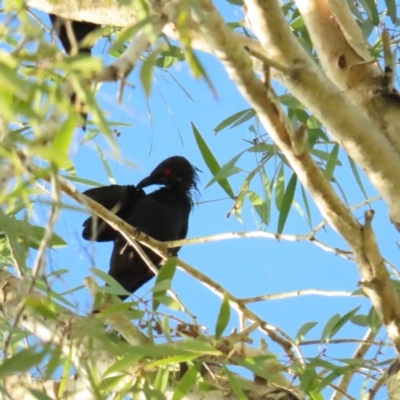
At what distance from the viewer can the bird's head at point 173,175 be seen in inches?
70.2

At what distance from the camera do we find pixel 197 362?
0.79 m

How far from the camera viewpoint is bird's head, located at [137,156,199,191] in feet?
5.85

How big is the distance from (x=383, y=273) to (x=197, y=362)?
22 cm

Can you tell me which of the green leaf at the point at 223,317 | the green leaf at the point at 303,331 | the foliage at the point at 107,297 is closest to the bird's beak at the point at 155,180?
the foliage at the point at 107,297

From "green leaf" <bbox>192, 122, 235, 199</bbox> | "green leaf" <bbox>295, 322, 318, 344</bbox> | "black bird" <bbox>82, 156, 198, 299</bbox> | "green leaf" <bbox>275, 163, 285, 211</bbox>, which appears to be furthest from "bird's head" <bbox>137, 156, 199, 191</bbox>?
"green leaf" <bbox>295, 322, 318, 344</bbox>

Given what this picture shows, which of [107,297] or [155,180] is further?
[155,180]

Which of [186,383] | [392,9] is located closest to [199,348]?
[186,383]

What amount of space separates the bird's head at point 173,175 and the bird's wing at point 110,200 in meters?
0.08

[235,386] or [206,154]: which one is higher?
[206,154]

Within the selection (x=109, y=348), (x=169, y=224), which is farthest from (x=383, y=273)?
(x=169, y=224)

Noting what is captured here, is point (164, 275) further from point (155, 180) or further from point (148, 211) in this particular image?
point (155, 180)

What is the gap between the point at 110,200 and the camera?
1.50 meters

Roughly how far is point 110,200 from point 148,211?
0.17 metres

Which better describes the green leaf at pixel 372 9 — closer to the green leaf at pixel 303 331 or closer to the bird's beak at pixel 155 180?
the green leaf at pixel 303 331
